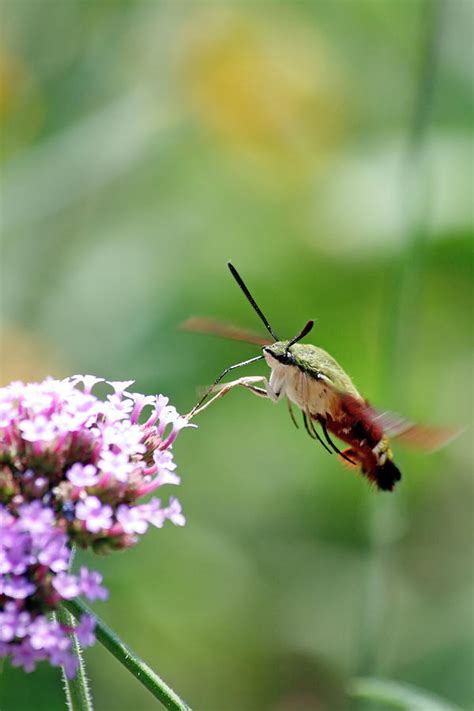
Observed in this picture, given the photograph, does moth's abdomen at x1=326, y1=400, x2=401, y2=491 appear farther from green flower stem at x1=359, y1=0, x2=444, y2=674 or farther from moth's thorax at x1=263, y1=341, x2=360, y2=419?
green flower stem at x1=359, y1=0, x2=444, y2=674

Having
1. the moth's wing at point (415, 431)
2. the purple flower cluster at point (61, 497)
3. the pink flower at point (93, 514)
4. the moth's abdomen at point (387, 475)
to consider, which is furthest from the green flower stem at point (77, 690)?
the moth's abdomen at point (387, 475)

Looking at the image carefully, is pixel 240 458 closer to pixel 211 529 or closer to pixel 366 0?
pixel 211 529

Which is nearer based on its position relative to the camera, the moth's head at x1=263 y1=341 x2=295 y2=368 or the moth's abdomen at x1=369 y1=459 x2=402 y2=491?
the moth's head at x1=263 y1=341 x2=295 y2=368

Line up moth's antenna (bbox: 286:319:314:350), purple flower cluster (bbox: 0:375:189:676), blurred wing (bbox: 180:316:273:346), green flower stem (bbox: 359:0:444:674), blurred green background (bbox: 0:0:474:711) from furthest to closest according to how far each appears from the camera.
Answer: blurred green background (bbox: 0:0:474:711)
green flower stem (bbox: 359:0:444:674)
blurred wing (bbox: 180:316:273:346)
moth's antenna (bbox: 286:319:314:350)
purple flower cluster (bbox: 0:375:189:676)

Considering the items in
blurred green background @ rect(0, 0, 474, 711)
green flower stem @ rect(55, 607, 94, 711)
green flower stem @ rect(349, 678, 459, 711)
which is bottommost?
green flower stem @ rect(349, 678, 459, 711)

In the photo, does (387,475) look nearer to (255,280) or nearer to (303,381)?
(303,381)

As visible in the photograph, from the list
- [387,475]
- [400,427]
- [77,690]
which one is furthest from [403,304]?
[77,690]

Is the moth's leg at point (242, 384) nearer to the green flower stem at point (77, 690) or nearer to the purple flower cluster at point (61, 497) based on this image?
the purple flower cluster at point (61, 497)

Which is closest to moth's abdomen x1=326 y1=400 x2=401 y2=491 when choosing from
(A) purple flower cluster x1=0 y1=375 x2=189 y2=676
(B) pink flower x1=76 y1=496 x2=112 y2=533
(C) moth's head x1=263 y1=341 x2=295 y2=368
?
(C) moth's head x1=263 y1=341 x2=295 y2=368
